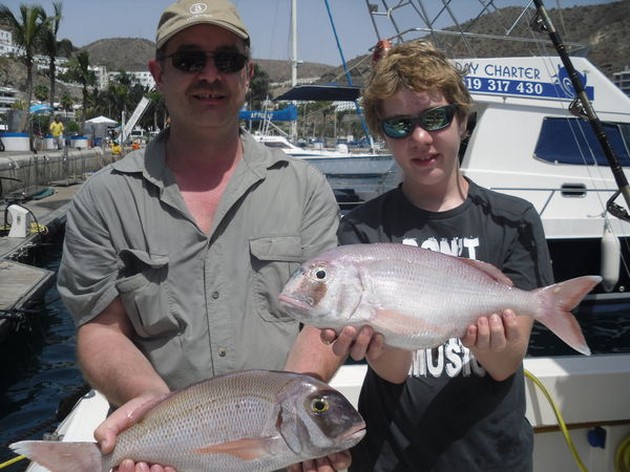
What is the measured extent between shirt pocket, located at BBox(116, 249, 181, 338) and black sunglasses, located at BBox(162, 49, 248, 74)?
0.86m

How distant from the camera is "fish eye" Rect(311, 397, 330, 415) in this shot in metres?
2.04

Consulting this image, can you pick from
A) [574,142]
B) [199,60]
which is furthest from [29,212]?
[199,60]

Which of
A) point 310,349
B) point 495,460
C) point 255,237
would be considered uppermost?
point 255,237

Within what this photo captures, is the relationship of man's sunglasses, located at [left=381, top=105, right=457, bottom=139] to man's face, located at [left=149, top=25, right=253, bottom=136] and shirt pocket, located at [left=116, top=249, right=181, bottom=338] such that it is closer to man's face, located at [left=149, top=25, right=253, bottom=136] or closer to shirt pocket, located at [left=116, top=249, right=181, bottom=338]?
man's face, located at [left=149, top=25, right=253, bottom=136]

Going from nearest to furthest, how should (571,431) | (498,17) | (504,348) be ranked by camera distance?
1. (504,348)
2. (571,431)
3. (498,17)

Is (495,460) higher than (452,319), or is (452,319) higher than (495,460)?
(452,319)

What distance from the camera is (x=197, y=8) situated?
2662 millimetres

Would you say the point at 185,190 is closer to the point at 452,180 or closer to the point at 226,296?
the point at 226,296

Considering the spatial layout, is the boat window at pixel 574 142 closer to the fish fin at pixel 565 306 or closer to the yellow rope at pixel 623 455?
the yellow rope at pixel 623 455

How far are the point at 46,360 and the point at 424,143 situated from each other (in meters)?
11.0

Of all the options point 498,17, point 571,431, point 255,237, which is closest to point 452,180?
point 255,237

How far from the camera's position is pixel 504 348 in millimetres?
2279

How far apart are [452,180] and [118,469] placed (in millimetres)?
1800

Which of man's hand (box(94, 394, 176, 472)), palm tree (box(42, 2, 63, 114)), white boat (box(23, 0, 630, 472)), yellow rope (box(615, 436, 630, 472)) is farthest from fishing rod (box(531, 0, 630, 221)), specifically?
palm tree (box(42, 2, 63, 114))
